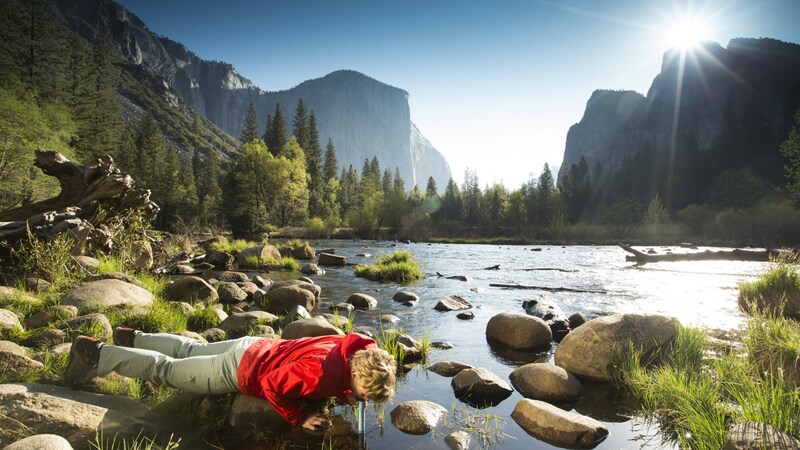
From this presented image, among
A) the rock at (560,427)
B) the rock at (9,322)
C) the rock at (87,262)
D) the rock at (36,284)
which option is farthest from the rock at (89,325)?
the rock at (560,427)

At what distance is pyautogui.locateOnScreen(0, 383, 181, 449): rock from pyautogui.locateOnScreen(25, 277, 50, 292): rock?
13.6 feet

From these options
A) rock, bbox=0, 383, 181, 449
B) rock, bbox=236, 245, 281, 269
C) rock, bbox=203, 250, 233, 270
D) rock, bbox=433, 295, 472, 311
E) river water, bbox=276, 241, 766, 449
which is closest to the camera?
rock, bbox=0, 383, 181, 449

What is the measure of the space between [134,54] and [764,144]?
239 meters

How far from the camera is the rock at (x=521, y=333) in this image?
6348 millimetres

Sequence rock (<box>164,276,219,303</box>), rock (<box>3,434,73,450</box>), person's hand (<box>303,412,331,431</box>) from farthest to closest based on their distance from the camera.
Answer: rock (<box>164,276,219,303</box>) → person's hand (<box>303,412,331,431</box>) → rock (<box>3,434,73,450</box>)

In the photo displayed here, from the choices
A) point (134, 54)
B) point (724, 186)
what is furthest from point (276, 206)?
point (134, 54)

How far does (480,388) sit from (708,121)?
144m

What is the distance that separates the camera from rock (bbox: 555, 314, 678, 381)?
4.89 meters

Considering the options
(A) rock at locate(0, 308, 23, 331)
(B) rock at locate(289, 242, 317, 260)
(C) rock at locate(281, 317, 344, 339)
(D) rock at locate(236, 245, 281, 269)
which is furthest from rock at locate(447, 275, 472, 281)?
(A) rock at locate(0, 308, 23, 331)

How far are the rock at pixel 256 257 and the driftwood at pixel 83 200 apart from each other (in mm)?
7188

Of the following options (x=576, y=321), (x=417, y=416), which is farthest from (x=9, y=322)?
(x=576, y=321)

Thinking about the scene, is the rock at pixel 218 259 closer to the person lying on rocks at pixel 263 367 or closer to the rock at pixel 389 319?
the rock at pixel 389 319

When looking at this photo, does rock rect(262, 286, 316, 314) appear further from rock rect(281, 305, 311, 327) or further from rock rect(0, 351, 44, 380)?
rock rect(0, 351, 44, 380)

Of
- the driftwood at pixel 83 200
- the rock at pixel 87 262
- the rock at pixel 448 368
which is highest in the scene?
the driftwood at pixel 83 200
